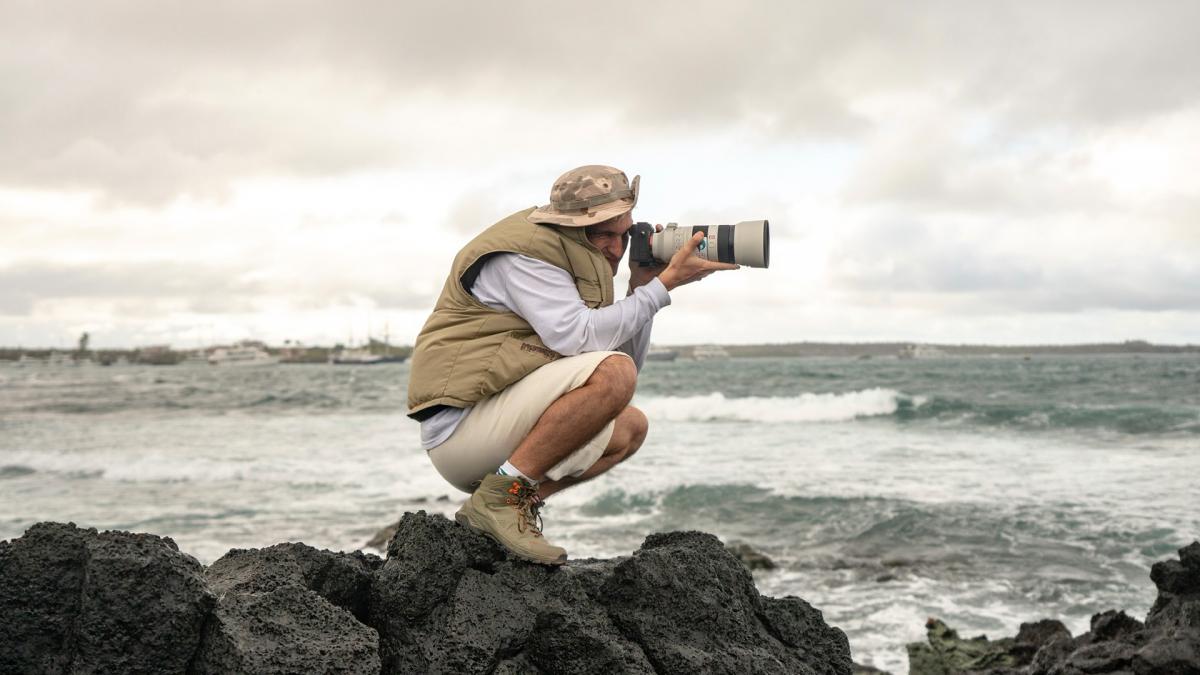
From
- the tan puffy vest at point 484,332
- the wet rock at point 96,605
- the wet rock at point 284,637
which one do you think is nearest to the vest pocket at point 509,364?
the tan puffy vest at point 484,332

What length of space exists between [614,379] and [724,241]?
2.06ft

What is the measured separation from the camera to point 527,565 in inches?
122

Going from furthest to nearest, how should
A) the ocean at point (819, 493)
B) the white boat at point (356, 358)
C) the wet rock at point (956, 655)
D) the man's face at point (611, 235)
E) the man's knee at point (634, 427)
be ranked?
1. the white boat at point (356, 358)
2. the ocean at point (819, 493)
3. the wet rock at point (956, 655)
4. the man's knee at point (634, 427)
5. the man's face at point (611, 235)

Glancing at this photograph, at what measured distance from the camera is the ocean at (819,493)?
30.1 feet

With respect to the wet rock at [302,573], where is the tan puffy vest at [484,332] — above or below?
above

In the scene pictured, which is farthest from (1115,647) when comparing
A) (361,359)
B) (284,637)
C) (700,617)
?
(361,359)

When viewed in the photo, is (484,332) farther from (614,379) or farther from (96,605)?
(96,605)

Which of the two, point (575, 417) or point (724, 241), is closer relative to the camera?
point (575, 417)

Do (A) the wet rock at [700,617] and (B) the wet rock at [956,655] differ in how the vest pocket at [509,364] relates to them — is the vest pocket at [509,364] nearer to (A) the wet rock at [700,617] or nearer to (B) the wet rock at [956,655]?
(A) the wet rock at [700,617]

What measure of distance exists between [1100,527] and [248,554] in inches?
427

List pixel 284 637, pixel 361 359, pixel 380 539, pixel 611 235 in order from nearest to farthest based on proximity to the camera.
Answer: pixel 284 637
pixel 611 235
pixel 380 539
pixel 361 359

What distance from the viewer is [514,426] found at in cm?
318

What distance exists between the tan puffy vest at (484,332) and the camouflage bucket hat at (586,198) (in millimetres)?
47

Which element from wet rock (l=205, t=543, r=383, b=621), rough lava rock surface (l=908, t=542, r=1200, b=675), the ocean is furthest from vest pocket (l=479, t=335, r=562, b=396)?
the ocean
